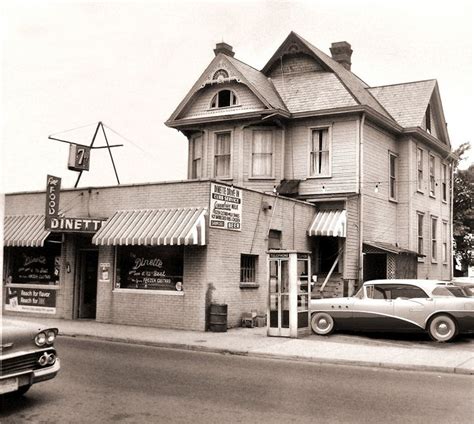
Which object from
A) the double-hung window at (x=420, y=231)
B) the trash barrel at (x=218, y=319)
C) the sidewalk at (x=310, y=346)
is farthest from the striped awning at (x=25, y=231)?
the double-hung window at (x=420, y=231)

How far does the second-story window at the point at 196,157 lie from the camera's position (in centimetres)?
2462

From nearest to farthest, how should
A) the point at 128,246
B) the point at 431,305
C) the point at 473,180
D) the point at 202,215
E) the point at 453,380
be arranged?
the point at 453,380, the point at 431,305, the point at 202,215, the point at 128,246, the point at 473,180

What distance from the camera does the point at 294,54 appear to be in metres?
25.1

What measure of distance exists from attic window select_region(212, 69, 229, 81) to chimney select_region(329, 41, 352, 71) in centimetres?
682

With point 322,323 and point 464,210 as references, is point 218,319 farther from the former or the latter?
point 464,210

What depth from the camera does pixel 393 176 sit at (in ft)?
82.3

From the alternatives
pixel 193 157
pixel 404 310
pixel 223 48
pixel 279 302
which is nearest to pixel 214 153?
pixel 193 157

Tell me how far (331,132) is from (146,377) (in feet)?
48.9

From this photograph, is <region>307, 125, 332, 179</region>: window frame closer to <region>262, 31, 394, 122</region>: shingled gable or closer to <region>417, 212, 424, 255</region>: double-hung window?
<region>262, 31, 394, 122</region>: shingled gable

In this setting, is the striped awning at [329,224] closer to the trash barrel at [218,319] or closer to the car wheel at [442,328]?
the trash barrel at [218,319]

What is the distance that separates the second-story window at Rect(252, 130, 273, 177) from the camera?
75.8 ft

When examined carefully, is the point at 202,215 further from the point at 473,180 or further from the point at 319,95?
the point at 473,180

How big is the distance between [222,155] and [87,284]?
7496mm

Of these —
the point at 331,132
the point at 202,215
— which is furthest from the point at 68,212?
the point at 331,132
